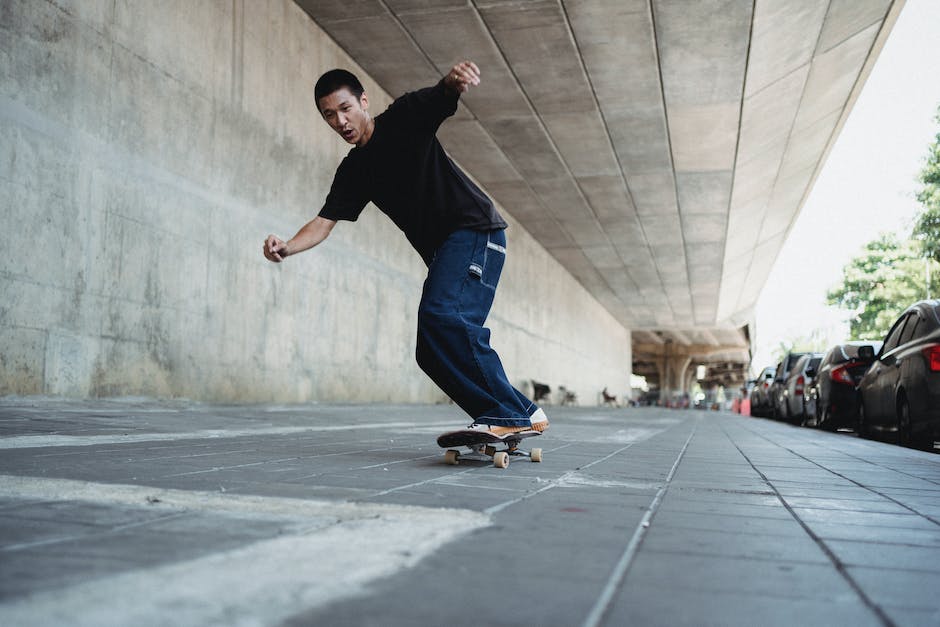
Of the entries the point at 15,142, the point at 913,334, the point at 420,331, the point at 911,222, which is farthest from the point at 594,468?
the point at 911,222

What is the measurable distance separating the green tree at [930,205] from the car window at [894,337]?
1135 inches

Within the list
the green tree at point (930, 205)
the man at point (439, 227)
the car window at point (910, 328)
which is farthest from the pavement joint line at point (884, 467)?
the green tree at point (930, 205)

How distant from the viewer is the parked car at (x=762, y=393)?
24797 mm

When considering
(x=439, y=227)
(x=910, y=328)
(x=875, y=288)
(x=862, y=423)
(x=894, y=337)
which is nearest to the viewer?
(x=439, y=227)

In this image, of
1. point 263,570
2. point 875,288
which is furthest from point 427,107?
point 875,288

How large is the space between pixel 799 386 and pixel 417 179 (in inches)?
568

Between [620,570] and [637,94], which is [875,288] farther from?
[620,570]

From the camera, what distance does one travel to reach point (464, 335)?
12.8 feet

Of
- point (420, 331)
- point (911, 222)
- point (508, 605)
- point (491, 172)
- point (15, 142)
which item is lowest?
point (508, 605)

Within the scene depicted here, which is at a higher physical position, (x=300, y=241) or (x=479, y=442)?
(x=300, y=241)

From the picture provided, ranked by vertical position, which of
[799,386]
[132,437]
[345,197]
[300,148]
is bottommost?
[132,437]

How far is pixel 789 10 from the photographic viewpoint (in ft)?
37.8

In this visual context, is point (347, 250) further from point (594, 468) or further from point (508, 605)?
point (508, 605)

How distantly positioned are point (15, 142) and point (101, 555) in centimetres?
599
